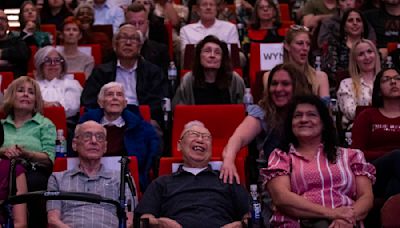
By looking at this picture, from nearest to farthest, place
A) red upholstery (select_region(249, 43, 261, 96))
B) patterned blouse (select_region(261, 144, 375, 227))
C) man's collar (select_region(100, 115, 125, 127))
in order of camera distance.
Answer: patterned blouse (select_region(261, 144, 375, 227)), man's collar (select_region(100, 115, 125, 127)), red upholstery (select_region(249, 43, 261, 96))

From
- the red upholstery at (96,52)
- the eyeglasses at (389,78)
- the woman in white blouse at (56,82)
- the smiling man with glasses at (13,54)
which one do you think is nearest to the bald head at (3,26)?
the smiling man with glasses at (13,54)

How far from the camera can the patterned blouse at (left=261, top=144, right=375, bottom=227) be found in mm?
6465

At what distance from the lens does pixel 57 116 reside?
8227 mm

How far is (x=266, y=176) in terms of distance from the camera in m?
6.58

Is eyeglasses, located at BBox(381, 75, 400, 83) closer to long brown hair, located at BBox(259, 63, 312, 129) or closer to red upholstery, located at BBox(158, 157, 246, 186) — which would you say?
long brown hair, located at BBox(259, 63, 312, 129)

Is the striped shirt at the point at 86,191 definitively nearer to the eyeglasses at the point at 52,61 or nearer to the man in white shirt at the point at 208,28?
the eyeglasses at the point at 52,61

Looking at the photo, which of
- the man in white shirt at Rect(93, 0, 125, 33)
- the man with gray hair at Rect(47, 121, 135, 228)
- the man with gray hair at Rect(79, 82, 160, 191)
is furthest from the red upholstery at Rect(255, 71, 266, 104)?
the man in white shirt at Rect(93, 0, 125, 33)

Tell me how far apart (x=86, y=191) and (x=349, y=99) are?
2522 millimetres

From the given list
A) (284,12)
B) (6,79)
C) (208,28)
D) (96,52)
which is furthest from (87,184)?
(284,12)

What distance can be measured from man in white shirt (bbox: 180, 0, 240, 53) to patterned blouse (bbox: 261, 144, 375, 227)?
13.7 feet

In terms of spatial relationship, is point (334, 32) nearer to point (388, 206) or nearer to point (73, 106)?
point (73, 106)

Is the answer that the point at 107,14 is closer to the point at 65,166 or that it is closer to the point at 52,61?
the point at 52,61

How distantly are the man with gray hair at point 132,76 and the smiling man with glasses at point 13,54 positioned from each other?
120cm

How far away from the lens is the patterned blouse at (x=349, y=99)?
8491 mm
